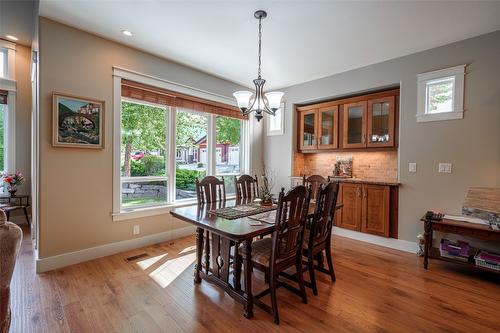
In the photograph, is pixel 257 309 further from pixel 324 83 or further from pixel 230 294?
pixel 324 83

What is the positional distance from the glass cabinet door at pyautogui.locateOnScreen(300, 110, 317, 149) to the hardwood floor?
243 centimetres

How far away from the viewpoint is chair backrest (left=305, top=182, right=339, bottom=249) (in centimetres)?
230

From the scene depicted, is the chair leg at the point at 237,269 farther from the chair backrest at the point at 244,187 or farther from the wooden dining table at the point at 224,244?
the chair backrest at the point at 244,187

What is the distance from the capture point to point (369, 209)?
12.5 feet

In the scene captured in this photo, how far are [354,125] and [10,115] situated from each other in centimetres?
615

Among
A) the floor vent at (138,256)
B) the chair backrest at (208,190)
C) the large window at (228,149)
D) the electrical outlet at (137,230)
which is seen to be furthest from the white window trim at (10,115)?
the chair backrest at (208,190)

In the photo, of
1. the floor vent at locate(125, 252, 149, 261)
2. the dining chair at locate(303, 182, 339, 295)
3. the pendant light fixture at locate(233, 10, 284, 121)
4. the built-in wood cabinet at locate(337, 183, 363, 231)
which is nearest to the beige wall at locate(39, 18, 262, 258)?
the floor vent at locate(125, 252, 149, 261)

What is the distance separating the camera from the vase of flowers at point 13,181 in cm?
401

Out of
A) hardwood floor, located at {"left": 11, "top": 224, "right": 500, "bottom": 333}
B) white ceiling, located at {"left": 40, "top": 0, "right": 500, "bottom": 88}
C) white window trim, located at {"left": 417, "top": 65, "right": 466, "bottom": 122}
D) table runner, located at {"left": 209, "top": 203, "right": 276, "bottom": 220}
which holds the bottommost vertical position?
hardwood floor, located at {"left": 11, "top": 224, "right": 500, "bottom": 333}

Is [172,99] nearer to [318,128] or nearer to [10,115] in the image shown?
[318,128]

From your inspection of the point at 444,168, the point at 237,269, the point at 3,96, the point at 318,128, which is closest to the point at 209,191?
the point at 237,269

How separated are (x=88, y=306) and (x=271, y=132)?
419 cm

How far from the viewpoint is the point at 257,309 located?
2.09 meters

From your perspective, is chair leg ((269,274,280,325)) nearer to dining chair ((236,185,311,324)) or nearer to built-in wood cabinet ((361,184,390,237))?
dining chair ((236,185,311,324))
